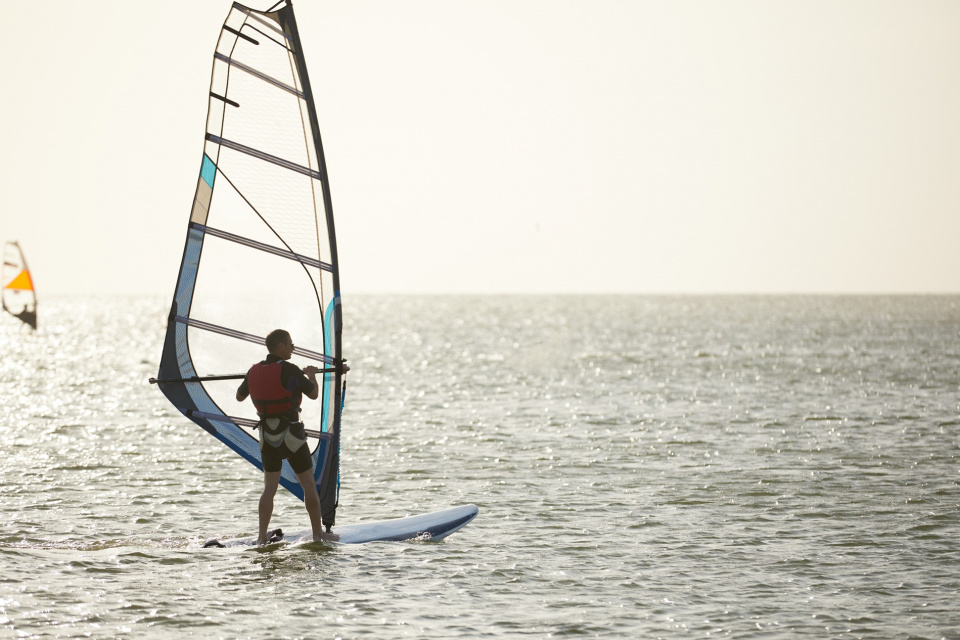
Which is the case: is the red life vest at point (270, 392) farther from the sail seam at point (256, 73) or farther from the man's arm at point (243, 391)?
the sail seam at point (256, 73)

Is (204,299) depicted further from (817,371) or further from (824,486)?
(817,371)

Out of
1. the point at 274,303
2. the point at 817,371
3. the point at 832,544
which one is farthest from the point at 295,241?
the point at 817,371

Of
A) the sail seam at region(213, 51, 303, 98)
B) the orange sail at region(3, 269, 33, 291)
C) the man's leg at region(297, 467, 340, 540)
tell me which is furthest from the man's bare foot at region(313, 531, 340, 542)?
the orange sail at region(3, 269, 33, 291)

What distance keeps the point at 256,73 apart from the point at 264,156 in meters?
0.51

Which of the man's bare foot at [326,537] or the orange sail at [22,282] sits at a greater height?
Answer: the orange sail at [22,282]

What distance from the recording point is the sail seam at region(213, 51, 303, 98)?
6.77 m

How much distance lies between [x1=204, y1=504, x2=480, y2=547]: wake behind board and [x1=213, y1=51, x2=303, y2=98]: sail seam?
9.71 feet

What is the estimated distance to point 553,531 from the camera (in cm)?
814

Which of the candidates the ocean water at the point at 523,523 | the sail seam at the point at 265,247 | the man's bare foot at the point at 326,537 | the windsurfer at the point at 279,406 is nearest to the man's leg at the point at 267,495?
the windsurfer at the point at 279,406

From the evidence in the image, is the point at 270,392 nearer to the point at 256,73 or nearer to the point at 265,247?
the point at 265,247

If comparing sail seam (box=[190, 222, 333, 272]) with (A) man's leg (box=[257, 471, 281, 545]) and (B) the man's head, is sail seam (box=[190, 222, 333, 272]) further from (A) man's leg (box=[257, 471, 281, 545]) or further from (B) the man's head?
(A) man's leg (box=[257, 471, 281, 545])

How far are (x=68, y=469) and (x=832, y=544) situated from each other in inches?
289

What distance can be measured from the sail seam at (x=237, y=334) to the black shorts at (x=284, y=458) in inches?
26.5

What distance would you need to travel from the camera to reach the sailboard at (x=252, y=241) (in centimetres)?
682
